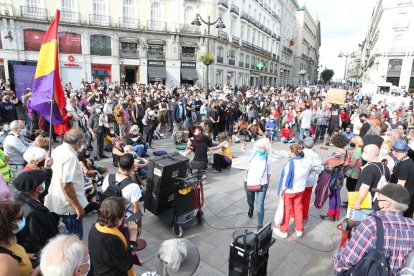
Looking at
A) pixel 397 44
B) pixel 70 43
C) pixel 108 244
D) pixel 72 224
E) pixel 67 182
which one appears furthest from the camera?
pixel 397 44

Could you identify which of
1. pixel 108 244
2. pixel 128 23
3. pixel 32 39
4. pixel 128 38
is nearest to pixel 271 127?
pixel 108 244

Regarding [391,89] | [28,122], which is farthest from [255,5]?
[28,122]

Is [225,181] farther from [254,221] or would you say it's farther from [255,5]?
[255,5]

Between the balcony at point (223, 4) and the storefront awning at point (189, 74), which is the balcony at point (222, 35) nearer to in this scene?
the balcony at point (223, 4)

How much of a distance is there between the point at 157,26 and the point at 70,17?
320 inches

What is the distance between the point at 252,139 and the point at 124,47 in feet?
67.1

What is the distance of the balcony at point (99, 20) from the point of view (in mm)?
25547

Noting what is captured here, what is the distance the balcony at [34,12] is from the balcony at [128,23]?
21.1 ft

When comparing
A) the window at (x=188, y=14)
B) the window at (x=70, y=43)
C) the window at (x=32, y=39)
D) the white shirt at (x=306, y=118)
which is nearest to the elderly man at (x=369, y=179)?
the white shirt at (x=306, y=118)

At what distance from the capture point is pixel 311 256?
4215 millimetres

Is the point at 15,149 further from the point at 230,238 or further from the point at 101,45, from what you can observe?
the point at 101,45

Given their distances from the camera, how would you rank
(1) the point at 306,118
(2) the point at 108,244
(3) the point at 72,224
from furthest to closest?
(1) the point at 306,118
(3) the point at 72,224
(2) the point at 108,244

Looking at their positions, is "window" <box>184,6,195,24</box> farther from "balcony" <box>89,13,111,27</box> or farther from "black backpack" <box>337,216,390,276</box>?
"black backpack" <box>337,216,390,276</box>

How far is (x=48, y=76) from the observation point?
432cm
